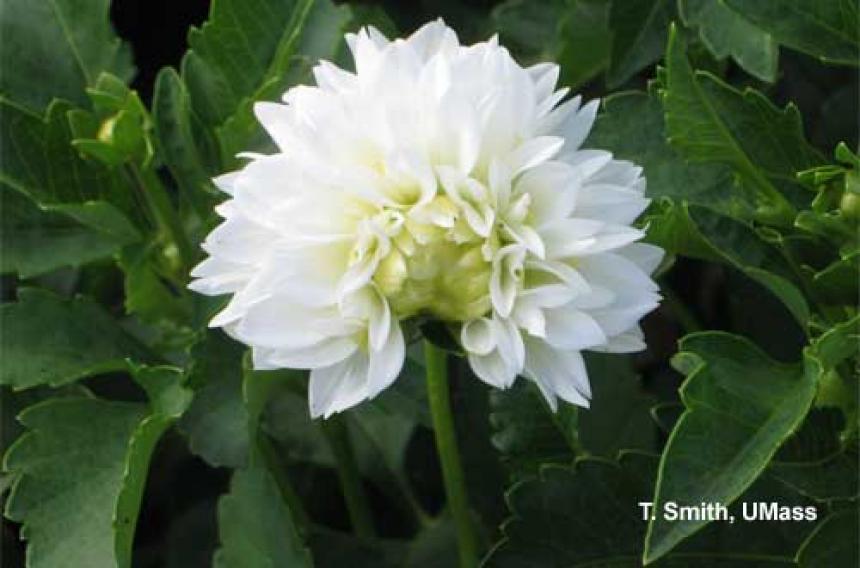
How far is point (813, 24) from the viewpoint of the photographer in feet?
3.74

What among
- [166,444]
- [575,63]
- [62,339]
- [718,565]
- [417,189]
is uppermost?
[417,189]

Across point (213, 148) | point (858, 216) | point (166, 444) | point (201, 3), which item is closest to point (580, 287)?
point (858, 216)

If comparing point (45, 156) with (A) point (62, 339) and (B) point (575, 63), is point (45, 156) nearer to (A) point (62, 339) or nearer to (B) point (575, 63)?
(A) point (62, 339)

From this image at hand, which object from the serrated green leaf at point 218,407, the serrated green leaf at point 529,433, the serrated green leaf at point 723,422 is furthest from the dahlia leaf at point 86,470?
the serrated green leaf at point 723,422

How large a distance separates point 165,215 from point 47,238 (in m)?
0.10

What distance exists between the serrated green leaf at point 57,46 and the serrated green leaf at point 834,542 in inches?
27.0

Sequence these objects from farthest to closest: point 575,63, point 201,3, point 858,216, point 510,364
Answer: point 201,3
point 575,63
point 858,216
point 510,364

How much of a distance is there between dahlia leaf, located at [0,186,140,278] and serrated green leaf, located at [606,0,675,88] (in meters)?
0.42

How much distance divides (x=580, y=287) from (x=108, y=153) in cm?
45

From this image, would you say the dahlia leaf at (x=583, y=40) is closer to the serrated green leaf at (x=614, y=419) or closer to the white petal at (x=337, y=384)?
the serrated green leaf at (x=614, y=419)

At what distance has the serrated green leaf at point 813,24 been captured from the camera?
113 cm

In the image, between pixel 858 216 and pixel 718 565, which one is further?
pixel 718 565

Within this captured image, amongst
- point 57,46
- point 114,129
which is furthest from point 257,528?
point 57,46

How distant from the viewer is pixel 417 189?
3.14 ft
